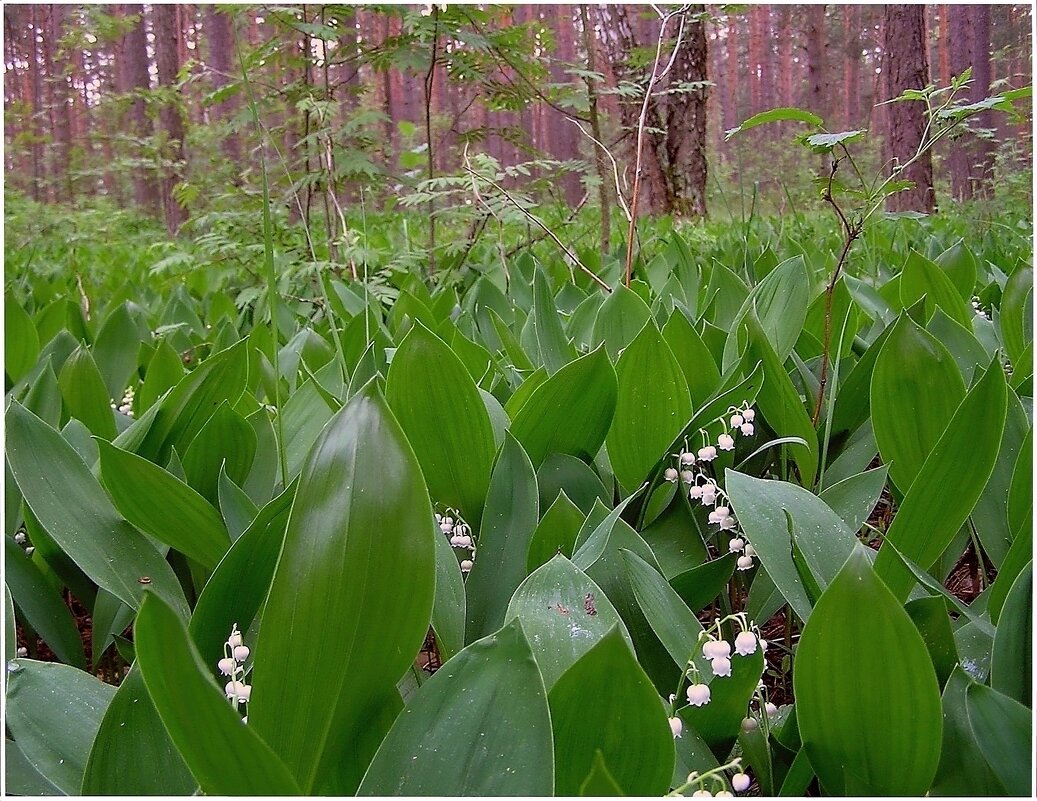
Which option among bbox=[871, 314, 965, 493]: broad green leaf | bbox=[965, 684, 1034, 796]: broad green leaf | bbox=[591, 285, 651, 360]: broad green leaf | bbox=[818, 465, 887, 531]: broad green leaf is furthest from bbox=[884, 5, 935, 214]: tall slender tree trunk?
bbox=[965, 684, 1034, 796]: broad green leaf

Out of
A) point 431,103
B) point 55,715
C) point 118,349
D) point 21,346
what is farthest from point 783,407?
point 431,103

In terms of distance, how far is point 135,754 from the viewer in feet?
1.99

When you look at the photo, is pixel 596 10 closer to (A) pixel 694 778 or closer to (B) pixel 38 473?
(B) pixel 38 473

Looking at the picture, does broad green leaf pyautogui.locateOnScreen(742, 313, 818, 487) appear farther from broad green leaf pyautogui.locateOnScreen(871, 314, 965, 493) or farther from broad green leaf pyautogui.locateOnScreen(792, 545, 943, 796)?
broad green leaf pyautogui.locateOnScreen(792, 545, 943, 796)

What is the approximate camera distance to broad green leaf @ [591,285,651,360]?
151 cm

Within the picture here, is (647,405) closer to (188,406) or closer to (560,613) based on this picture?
(560,613)

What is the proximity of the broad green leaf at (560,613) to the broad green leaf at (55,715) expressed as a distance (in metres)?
0.35

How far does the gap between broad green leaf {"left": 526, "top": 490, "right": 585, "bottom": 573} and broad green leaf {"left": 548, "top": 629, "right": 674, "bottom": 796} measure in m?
0.25

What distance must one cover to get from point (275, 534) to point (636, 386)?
0.48 metres

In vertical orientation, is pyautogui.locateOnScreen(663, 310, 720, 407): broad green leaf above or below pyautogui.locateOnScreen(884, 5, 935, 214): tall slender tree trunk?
below

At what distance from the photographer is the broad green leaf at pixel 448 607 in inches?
29.1

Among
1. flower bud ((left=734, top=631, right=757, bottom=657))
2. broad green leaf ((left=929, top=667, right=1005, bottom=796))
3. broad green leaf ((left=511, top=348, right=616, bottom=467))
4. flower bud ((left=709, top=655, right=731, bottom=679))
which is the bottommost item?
broad green leaf ((left=929, top=667, right=1005, bottom=796))

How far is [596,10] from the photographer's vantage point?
5.03 meters

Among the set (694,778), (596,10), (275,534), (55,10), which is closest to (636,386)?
(275,534)
